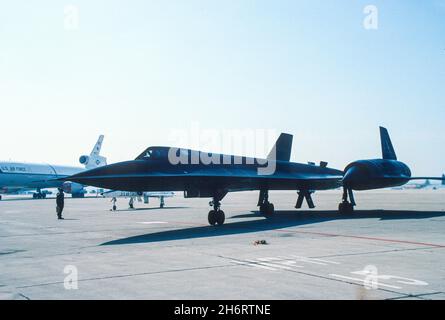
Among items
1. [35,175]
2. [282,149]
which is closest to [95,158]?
[35,175]

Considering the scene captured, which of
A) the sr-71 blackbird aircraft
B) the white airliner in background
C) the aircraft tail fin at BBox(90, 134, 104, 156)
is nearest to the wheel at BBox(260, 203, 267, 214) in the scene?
the sr-71 blackbird aircraft

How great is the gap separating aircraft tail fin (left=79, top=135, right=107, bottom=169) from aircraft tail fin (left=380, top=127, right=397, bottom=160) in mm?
63471

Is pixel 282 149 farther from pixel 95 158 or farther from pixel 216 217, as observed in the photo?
pixel 95 158

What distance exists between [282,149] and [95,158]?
61412 mm

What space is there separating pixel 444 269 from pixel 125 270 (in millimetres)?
6644

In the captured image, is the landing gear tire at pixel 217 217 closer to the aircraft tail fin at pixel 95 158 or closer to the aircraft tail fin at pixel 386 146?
the aircraft tail fin at pixel 386 146

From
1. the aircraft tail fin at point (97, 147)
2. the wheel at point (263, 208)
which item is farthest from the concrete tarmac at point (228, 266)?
the aircraft tail fin at point (97, 147)

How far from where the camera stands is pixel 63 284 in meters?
7.95

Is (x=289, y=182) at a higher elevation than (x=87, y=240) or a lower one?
higher

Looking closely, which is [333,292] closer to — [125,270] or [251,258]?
[251,258]

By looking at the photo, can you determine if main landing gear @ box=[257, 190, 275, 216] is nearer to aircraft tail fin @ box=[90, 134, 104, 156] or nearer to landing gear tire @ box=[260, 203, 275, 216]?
landing gear tire @ box=[260, 203, 275, 216]

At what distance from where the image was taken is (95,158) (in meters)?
83.8
